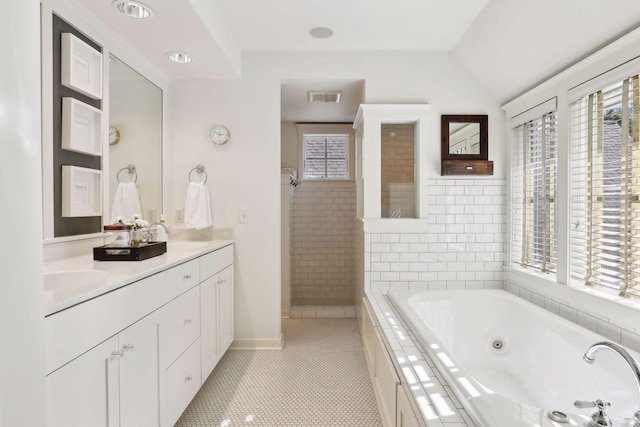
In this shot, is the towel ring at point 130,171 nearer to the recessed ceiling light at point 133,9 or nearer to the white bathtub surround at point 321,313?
the recessed ceiling light at point 133,9

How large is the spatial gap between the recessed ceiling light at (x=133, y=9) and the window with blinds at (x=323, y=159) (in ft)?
9.11

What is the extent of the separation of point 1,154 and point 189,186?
7.32 ft

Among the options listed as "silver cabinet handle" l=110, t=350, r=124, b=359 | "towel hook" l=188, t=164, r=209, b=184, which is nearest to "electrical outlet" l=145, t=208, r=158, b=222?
"towel hook" l=188, t=164, r=209, b=184

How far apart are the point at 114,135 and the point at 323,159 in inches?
108

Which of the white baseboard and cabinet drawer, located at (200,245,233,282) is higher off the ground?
cabinet drawer, located at (200,245,233,282)

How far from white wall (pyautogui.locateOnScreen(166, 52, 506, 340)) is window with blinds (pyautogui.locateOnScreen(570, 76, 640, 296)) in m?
0.90

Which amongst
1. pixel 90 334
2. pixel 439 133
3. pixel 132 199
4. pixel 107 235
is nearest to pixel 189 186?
pixel 132 199

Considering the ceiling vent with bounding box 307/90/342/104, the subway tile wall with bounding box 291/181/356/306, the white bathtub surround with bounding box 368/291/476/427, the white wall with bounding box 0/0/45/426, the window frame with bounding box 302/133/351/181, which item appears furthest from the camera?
the window frame with bounding box 302/133/351/181

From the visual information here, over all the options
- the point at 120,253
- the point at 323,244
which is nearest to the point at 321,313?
the point at 323,244

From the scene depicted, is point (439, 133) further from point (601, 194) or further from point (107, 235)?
point (107, 235)

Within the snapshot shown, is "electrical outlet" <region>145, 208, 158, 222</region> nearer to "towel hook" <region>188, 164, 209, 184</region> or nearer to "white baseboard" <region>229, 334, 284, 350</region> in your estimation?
"towel hook" <region>188, 164, 209, 184</region>

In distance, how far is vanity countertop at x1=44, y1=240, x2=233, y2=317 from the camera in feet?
3.59

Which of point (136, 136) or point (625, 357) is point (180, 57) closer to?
point (136, 136)

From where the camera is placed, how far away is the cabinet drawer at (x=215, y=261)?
2.29 meters
